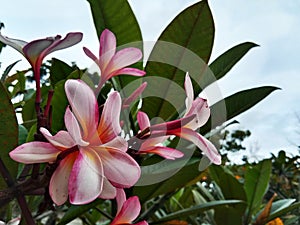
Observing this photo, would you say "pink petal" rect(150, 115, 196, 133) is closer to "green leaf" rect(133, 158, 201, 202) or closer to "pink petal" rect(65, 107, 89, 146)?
"pink petal" rect(65, 107, 89, 146)

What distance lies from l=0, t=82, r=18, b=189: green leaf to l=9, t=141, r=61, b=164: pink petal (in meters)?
0.11

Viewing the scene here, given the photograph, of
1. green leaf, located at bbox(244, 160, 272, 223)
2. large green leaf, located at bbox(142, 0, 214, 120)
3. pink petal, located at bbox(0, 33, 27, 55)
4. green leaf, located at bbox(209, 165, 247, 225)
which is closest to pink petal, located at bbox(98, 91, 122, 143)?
pink petal, located at bbox(0, 33, 27, 55)

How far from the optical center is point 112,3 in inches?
22.4

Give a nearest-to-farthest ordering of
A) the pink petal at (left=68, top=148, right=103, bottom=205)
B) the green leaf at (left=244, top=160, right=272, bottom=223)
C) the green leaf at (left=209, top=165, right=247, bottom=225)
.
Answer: the pink petal at (left=68, top=148, right=103, bottom=205), the green leaf at (left=209, top=165, right=247, bottom=225), the green leaf at (left=244, top=160, right=272, bottom=223)

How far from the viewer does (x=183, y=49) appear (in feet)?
1.81

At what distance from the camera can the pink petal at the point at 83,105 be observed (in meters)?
0.29

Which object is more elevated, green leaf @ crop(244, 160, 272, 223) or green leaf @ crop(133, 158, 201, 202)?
green leaf @ crop(133, 158, 201, 202)

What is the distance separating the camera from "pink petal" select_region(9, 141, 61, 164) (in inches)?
11.1

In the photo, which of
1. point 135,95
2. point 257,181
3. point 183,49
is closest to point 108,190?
point 135,95

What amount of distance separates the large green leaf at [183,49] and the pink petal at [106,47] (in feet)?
0.56

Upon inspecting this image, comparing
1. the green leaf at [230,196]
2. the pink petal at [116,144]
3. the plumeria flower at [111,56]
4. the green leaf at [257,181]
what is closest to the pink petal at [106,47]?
the plumeria flower at [111,56]

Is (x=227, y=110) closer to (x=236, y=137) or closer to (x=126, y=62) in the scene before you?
(x=126, y=62)

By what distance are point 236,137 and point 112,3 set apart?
372 centimetres

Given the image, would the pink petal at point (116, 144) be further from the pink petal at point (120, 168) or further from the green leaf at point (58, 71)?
the green leaf at point (58, 71)
